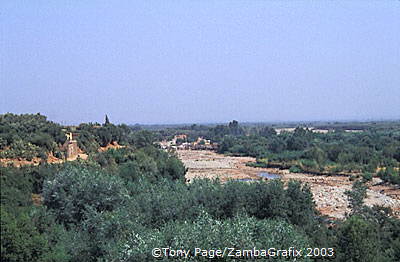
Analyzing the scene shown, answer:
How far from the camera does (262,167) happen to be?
2859 inches

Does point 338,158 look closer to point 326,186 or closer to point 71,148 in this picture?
point 326,186

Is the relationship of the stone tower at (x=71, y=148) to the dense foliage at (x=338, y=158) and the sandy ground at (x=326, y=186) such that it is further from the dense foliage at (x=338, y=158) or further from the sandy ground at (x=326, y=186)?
the dense foliage at (x=338, y=158)

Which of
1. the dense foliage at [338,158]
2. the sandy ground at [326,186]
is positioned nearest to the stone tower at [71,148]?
the sandy ground at [326,186]

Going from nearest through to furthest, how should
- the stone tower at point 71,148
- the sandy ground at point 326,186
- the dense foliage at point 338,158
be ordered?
the stone tower at point 71,148 → the sandy ground at point 326,186 → the dense foliage at point 338,158

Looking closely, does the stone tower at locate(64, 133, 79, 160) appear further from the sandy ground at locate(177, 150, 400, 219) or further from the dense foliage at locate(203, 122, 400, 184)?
the dense foliage at locate(203, 122, 400, 184)

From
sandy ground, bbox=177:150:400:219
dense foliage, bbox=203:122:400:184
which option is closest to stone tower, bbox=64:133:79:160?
sandy ground, bbox=177:150:400:219

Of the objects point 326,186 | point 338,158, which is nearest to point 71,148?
point 326,186

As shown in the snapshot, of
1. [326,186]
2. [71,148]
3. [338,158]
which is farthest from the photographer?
[338,158]

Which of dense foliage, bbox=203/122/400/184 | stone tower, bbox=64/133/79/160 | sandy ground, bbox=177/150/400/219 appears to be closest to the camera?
stone tower, bbox=64/133/79/160

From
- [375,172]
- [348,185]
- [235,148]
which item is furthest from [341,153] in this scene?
[235,148]

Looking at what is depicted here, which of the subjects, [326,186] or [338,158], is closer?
[326,186]

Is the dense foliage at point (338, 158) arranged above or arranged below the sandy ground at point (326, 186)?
above

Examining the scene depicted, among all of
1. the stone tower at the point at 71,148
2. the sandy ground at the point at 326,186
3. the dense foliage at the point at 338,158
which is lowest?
the sandy ground at the point at 326,186

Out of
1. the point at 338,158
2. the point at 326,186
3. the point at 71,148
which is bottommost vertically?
the point at 326,186
